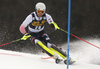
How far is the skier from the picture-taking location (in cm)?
340

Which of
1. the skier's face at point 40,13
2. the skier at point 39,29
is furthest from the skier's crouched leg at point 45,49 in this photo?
the skier's face at point 40,13

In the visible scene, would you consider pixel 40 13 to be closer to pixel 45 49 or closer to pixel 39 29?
pixel 39 29

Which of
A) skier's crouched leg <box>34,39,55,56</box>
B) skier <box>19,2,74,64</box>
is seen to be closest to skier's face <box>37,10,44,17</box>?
skier <box>19,2,74,64</box>

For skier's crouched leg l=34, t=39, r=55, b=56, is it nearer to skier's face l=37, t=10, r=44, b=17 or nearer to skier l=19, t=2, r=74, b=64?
skier l=19, t=2, r=74, b=64

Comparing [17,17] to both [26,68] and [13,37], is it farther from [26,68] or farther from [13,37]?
[26,68]

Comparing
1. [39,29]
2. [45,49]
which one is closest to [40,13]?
[39,29]

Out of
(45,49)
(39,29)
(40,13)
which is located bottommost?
(45,49)

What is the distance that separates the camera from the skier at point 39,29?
11.2 feet

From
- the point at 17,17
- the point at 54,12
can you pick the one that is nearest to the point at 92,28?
the point at 54,12

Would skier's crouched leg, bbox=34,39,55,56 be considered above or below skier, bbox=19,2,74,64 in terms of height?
below

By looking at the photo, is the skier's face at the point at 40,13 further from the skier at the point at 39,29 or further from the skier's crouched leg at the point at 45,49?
the skier's crouched leg at the point at 45,49

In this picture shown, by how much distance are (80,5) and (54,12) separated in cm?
196

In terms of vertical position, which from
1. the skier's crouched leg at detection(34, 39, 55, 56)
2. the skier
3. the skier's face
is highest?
the skier's face

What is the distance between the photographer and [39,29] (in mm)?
3689
